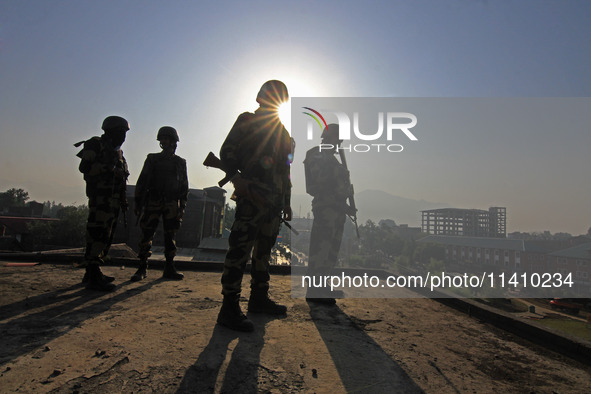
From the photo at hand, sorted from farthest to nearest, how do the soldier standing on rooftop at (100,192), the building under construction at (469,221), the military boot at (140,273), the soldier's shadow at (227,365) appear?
the building under construction at (469,221), the military boot at (140,273), the soldier standing on rooftop at (100,192), the soldier's shadow at (227,365)

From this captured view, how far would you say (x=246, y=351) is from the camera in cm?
167

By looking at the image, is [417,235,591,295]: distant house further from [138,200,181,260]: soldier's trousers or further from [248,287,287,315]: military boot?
[138,200,181,260]: soldier's trousers

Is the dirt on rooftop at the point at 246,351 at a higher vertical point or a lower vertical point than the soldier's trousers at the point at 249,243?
lower

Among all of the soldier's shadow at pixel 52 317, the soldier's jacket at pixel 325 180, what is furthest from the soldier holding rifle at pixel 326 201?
the soldier's shadow at pixel 52 317

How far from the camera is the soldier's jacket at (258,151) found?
2.54 meters

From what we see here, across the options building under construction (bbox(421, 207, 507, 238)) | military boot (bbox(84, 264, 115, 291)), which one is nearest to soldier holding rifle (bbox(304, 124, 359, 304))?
military boot (bbox(84, 264, 115, 291))

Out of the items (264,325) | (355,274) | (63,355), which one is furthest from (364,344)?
(355,274)

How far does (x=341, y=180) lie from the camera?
405 centimetres

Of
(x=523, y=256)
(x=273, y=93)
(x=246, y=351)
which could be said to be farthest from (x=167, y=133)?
(x=523, y=256)

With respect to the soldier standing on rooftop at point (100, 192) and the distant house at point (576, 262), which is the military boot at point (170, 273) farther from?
the distant house at point (576, 262)

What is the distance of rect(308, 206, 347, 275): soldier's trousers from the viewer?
379cm

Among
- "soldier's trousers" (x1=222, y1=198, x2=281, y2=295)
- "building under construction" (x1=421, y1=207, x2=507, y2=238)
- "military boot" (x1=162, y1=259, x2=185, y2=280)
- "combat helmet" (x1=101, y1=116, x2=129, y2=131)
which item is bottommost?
"military boot" (x1=162, y1=259, x2=185, y2=280)

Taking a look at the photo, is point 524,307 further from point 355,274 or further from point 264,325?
point 264,325

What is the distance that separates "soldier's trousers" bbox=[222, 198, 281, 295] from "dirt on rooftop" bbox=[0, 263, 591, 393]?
1.09 ft
